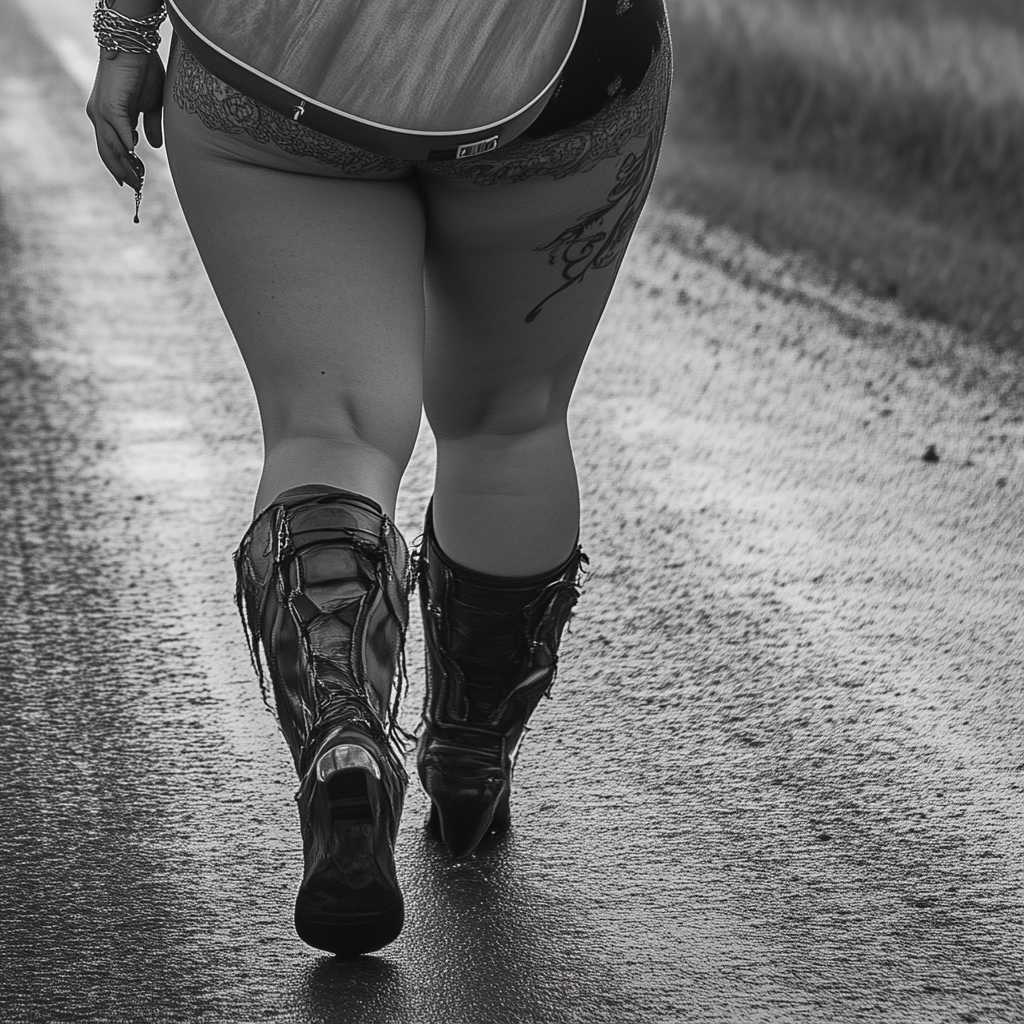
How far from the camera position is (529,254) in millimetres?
2217

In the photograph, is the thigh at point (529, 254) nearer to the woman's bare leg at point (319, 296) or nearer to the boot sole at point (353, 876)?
the woman's bare leg at point (319, 296)

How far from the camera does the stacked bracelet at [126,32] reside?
2238 mm

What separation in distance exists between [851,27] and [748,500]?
7977mm

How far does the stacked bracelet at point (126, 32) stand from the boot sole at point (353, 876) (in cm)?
90

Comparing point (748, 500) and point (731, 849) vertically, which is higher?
point (731, 849)

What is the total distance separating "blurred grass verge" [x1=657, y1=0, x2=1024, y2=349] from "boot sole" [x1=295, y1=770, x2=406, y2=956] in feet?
14.3

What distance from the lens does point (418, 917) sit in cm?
238

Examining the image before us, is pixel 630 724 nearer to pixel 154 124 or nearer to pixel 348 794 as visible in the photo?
pixel 348 794

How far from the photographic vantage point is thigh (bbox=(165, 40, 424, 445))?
6.84 feet

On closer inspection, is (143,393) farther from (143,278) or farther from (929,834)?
(929,834)

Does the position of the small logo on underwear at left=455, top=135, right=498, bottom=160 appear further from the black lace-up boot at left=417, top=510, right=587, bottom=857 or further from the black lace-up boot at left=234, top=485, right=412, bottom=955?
the black lace-up boot at left=417, top=510, right=587, bottom=857

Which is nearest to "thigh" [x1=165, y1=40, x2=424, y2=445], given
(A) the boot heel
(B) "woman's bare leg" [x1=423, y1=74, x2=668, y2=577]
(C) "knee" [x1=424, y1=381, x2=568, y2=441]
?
(B) "woman's bare leg" [x1=423, y1=74, x2=668, y2=577]

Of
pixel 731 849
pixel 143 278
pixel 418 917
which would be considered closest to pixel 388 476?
pixel 418 917

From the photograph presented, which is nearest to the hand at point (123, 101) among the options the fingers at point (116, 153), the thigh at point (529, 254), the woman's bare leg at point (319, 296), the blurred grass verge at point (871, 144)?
the fingers at point (116, 153)
